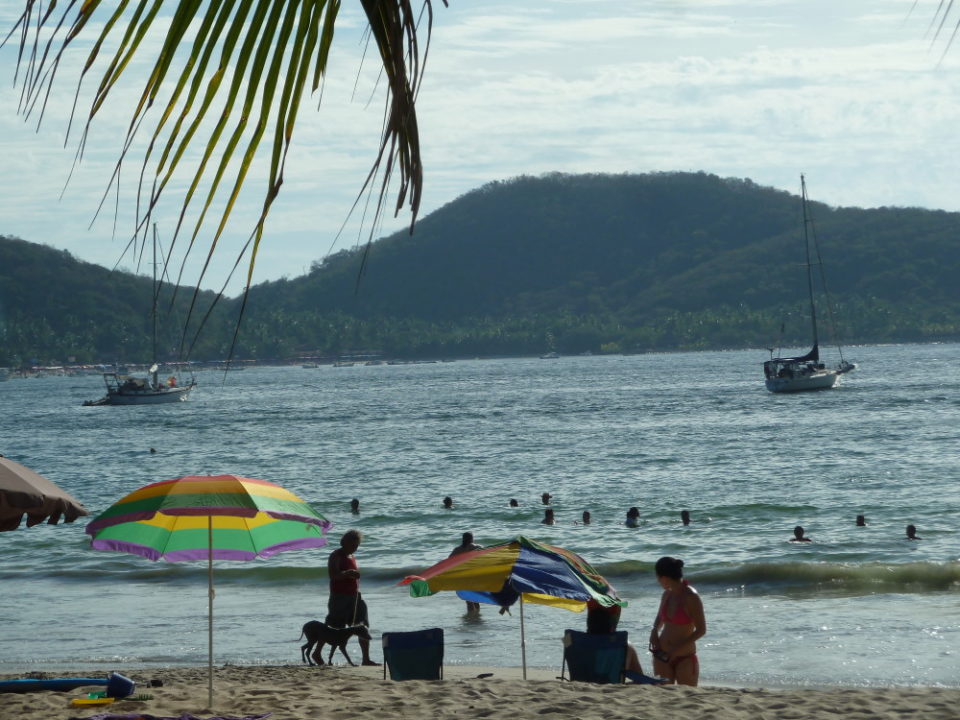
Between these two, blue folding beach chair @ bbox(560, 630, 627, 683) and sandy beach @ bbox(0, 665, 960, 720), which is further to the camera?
blue folding beach chair @ bbox(560, 630, 627, 683)

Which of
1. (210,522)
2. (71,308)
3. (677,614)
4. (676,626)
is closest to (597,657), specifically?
(676,626)

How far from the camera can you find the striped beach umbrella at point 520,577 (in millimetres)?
9461

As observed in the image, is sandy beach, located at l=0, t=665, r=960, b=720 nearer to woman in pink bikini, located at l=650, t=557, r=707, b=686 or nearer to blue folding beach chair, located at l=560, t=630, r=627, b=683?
woman in pink bikini, located at l=650, t=557, r=707, b=686

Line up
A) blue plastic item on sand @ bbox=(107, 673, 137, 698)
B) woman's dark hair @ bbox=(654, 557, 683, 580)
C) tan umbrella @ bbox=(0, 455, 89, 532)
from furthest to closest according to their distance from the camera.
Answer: blue plastic item on sand @ bbox=(107, 673, 137, 698)
woman's dark hair @ bbox=(654, 557, 683, 580)
tan umbrella @ bbox=(0, 455, 89, 532)

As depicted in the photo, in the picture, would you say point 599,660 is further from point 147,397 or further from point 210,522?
point 147,397

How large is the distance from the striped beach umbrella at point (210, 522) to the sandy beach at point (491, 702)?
0.56 meters

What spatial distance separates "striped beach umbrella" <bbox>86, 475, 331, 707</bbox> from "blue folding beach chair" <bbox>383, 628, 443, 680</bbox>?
1.36 metres

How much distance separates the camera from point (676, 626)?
30.8 feet

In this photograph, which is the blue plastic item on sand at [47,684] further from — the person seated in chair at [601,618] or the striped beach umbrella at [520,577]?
the person seated in chair at [601,618]

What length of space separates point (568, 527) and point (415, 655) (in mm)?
18303

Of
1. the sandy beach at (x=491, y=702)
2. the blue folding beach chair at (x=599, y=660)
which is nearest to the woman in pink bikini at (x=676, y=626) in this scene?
the sandy beach at (x=491, y=702)

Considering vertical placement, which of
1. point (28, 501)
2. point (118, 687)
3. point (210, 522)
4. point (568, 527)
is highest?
point (28, 501)

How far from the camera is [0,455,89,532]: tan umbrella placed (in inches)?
301

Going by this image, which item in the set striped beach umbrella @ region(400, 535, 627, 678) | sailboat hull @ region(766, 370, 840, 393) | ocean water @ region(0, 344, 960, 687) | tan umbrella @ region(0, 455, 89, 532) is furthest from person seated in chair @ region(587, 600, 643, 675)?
sailboat hull @ region(766, 370, 840, 393)
